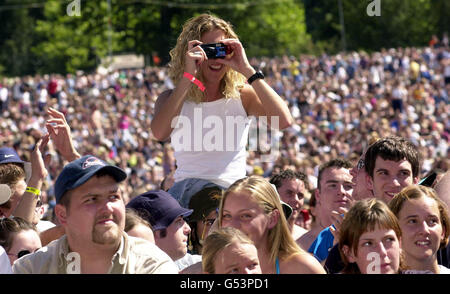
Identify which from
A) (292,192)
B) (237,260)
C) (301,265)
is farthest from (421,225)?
(292,192)

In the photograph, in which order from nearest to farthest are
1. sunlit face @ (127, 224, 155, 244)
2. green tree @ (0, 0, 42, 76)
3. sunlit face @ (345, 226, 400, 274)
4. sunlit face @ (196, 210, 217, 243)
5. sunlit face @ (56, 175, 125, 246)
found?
sunlit face @ (56, 175, 125, 246) → sunlit face @ (345, 226, 400, 274) → sunlit face @ (127, 224, 155, 244) → sunlit face @ (196, 210, 217, 243) → green tree @ (0, 0, 42, 76)

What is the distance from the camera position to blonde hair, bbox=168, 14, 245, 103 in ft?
18.3

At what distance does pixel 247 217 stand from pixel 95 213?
29.5 inches

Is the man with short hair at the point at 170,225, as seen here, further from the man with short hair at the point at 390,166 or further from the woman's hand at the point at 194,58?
the man with short hair at the point at 390,166

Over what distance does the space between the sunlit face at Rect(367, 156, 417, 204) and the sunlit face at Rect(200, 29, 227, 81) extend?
1.02 m

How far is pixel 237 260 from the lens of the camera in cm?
389

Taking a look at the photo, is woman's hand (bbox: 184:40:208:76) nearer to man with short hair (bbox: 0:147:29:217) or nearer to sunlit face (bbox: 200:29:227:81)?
sunlit face (bbox: 200:29:227:81)

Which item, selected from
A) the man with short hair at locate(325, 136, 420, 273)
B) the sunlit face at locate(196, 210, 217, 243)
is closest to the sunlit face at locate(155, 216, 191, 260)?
the sunlit face at locate(196, 210, 217, 243)

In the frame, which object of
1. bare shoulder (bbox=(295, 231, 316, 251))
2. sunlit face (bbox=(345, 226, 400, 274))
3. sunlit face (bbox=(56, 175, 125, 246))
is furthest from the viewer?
bare shoulder (bbox=(295, 231, 316, 251))

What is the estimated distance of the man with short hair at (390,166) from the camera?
17.5 ft

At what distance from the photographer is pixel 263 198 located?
4453 mm

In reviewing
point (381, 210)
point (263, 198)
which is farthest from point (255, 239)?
point (381, 210)
